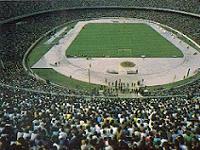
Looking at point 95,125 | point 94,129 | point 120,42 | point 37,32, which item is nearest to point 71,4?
point 37,32

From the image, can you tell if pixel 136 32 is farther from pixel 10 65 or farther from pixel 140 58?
pixel 10 65

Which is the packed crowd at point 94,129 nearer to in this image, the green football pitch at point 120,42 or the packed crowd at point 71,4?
the green football pitch at point 120,42

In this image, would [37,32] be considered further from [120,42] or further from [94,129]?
[94,129]

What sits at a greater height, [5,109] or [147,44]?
[147,44]

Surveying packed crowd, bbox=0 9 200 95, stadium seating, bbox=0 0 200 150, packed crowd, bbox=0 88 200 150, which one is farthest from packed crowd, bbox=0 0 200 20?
packed crowd, bbox=0 88 200 150

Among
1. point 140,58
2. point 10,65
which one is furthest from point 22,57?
point 140,58

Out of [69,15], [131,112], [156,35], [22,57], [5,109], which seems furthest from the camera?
[69,15]
